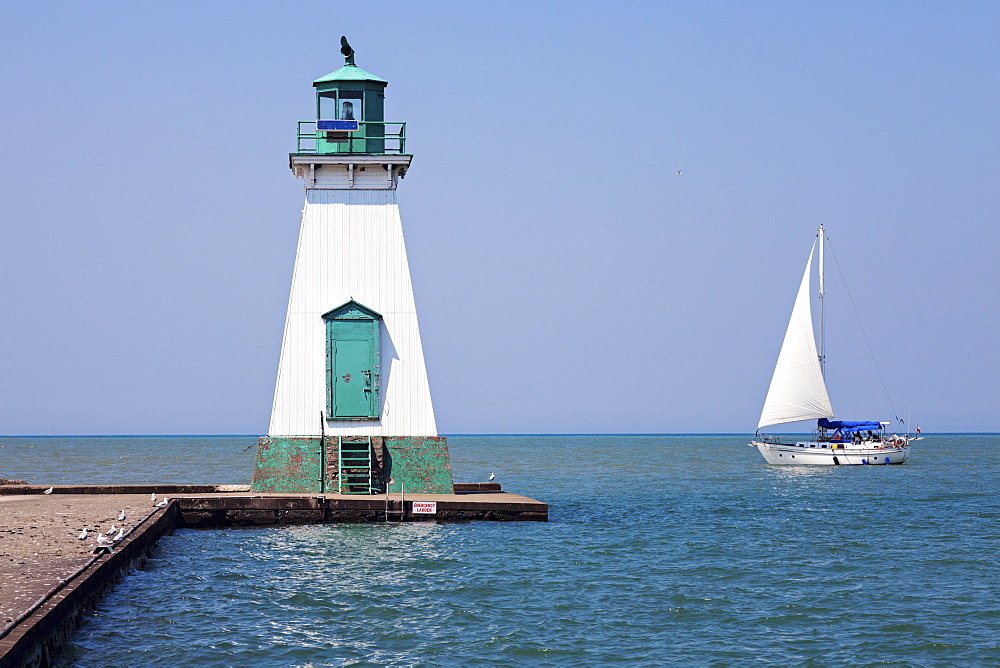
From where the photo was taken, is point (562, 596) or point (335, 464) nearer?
point (562, 596)

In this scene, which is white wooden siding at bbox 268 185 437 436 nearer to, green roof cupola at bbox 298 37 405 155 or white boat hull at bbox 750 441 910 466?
green roof cupola at bbox 298 37 405 155

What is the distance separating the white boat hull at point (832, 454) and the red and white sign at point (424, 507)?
46101 millimetres

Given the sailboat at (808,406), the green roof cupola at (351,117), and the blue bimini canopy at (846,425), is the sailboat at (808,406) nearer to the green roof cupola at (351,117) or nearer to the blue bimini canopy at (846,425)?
the blue bimini canopy at (846,425)

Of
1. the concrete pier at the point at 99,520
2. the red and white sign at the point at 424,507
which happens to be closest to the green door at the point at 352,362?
the concrete pier at the point at 99,520

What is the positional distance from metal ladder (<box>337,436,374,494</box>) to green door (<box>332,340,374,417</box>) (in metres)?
0.74

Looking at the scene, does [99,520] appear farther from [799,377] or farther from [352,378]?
[799,377]

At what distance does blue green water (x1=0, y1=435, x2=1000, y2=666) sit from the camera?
45.3 ft

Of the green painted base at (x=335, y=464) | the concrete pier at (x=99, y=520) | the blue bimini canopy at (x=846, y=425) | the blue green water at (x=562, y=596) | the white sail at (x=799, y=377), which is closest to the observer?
the concrete pier at (x=99, y=520)

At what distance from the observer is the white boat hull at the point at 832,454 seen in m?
65.1

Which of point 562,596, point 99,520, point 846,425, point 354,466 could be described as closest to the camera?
point 562,596

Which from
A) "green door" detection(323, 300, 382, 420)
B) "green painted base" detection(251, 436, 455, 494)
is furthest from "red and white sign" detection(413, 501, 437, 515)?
"green door" detection(323, 300, 382, 420)

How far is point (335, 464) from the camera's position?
2512 centimetres

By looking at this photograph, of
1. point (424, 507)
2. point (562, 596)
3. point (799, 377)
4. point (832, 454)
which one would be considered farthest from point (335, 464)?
point (832, 454)

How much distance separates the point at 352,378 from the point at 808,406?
144 feet
